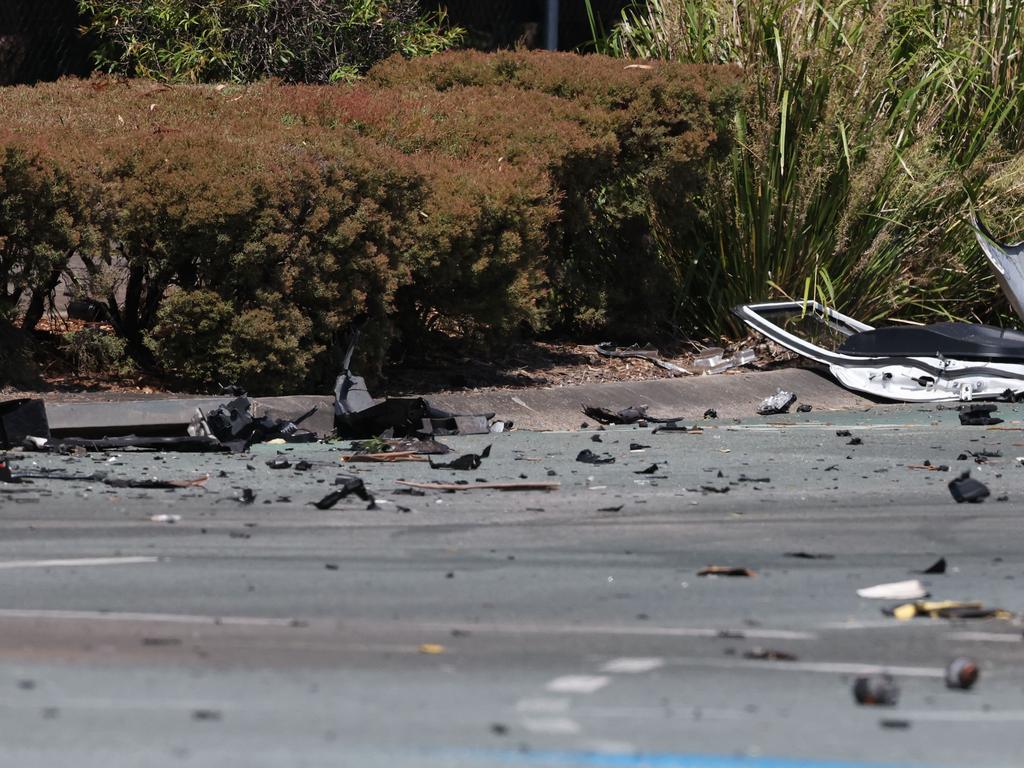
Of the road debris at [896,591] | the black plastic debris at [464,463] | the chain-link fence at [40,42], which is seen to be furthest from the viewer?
the chain-link fence at [40,42]

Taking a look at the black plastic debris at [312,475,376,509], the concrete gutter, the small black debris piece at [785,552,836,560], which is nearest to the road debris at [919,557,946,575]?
the small black debris piece at [785,552,836,560]

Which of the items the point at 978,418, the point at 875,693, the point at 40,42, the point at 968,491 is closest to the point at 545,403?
the point at 978,418

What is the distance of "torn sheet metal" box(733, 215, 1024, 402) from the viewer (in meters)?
10.9

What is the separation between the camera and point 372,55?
14.1m

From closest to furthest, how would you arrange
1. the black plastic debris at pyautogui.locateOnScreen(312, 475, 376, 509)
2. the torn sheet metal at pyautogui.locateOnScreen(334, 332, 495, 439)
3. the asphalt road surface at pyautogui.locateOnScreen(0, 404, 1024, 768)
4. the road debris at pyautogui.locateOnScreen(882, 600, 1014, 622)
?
the asphalt road surface at pyautogui.locateOnScreen(0, 404, 1024, 768), the road debris at pyautogui.locateOnScreen(882, 600, 1014, 622), the black plastic debris at pyautogui.locateOnScreen(312, 475, 376, 509), the torn sheet metal at pyautogui.locateOnScreen(334, 332, 495, 439)

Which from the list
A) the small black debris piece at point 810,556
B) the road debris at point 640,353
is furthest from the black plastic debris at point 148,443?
the road debris at point 640,353

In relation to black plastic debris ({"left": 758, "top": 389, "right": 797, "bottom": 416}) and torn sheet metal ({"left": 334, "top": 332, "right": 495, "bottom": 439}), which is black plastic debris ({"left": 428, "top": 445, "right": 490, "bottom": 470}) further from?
black plastic debris ({"left": 758, "top": 389, "right": 797, "bottom": 416})

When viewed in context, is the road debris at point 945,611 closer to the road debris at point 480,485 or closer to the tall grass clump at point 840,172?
the road debris at point 480,485

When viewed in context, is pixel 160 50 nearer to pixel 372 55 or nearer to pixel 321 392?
pixel 372 55

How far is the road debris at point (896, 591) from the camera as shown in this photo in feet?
15.9

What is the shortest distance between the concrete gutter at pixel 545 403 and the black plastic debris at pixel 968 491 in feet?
10.3

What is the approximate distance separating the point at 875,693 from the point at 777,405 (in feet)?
22.7

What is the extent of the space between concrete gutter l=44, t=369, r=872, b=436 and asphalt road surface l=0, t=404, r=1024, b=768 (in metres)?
0.63

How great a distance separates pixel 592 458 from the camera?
7.93m
